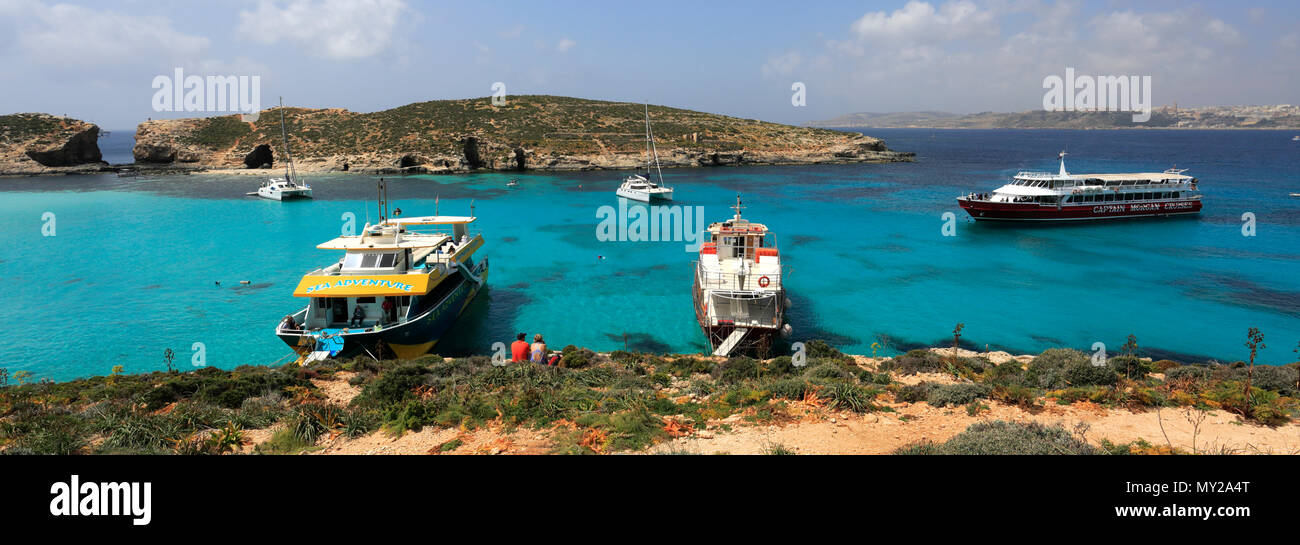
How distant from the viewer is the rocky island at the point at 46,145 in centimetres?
7862

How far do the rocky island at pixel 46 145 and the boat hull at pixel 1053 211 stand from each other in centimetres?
11048

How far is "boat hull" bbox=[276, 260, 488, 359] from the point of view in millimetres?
17359

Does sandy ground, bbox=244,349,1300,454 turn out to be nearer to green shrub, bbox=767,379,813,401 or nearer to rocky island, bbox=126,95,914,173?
green shrub, bbox=767,379,813,401

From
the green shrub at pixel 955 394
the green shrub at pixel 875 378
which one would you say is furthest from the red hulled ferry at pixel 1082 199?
the green shrub at pixel 955 394

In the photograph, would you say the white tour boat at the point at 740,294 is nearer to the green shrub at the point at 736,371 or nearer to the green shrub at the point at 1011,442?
the green shrub at the point at 736,371

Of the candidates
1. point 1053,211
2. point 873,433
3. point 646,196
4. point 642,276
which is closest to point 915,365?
point 873,433

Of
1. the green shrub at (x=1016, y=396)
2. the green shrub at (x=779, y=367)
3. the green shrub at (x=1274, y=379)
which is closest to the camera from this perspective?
the green shrub at (x=1016, y=396)

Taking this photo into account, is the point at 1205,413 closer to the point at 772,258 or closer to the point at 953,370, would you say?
the point at 953,370

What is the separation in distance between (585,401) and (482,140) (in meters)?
82.7

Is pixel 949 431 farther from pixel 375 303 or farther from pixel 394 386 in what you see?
pixel 375 303

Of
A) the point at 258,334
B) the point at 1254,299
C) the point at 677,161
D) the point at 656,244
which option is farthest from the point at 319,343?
the point at 677,161

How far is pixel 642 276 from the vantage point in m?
31.0

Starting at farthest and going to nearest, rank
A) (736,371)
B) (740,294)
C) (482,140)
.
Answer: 1. (482,140)
2. (740,294)
3. (736,371)
